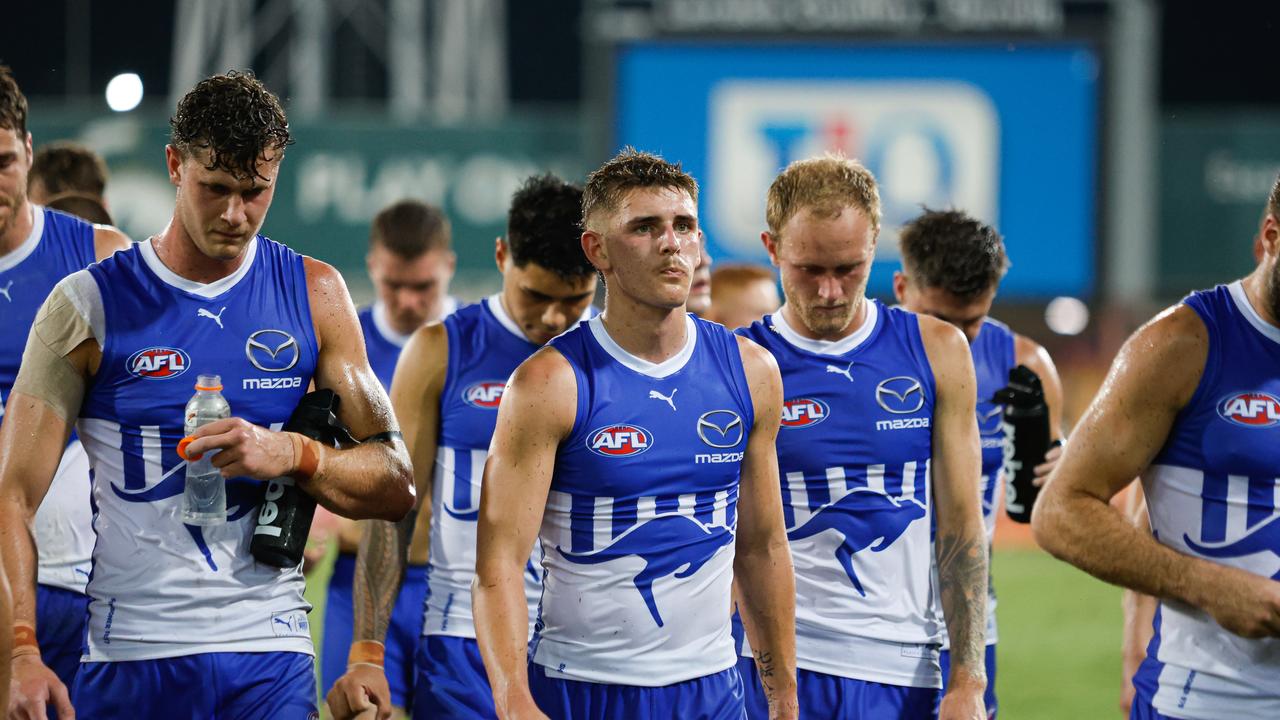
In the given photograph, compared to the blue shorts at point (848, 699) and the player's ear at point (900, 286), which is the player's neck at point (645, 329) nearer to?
the blue shorts at point (848, 699)

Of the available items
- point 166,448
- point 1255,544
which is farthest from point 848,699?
point 166,448

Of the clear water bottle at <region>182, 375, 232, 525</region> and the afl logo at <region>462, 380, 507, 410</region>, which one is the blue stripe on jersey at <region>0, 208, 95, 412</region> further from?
the afl logo at <region>462, 380, 507, 410</region>

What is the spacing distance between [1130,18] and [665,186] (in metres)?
12.5

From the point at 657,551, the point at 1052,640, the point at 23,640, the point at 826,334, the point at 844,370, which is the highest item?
the point at 826,334

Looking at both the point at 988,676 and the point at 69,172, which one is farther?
the point at 69,172

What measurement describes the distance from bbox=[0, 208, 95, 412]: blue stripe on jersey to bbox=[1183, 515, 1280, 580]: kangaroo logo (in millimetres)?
3298

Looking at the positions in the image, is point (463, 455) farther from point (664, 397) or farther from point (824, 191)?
point (824, 191)

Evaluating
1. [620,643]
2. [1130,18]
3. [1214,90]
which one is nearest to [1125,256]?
[1130,18]

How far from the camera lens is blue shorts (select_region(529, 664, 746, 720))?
3705mm

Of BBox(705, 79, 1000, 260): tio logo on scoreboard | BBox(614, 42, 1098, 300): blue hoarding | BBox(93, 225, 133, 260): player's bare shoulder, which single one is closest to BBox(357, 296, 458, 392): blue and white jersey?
BBox(93, 225, 133, 260): player's bare shoulder

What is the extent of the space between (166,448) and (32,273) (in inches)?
48.4

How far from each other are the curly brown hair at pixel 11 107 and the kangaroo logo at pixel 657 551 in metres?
2.03

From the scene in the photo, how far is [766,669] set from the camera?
13.0 feet

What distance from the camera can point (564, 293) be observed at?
4.98 metres
